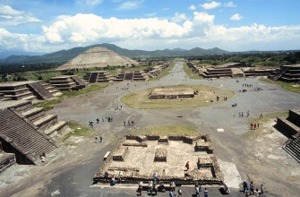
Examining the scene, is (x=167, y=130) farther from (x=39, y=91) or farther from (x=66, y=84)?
(x=66, y=84)

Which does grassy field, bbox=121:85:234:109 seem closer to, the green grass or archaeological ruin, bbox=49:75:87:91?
the green grass

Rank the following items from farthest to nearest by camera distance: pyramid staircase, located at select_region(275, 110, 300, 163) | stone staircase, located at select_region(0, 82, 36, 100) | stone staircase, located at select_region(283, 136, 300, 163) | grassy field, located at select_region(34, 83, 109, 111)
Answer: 1. stone staircase, located at select_region(0, 82, 36, 100)
2. grassy field, located at select_region(34, 83, 109, 111)
3. pyramid staircase, located at select_region(275, 110, 300, 163)
4. stone staircase, located at select_region(283, 136, 300, 163)

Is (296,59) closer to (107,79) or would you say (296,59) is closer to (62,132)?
(107,79)

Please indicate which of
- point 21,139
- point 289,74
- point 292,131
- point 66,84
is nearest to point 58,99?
point 66,84

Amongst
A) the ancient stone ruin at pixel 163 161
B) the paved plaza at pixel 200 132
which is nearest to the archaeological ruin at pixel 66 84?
the paved plaza at pixel 200 132

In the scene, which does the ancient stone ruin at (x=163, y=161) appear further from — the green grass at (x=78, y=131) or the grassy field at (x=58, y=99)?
the grassy field at (x=58, y=99)

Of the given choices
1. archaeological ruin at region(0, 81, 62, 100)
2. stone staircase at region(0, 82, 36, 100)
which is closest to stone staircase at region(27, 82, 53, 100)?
archaeological ruin at region(0, 81, 62, 100)

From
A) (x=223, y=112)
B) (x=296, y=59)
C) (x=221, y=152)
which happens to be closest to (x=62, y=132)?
(x=221, y=152)
